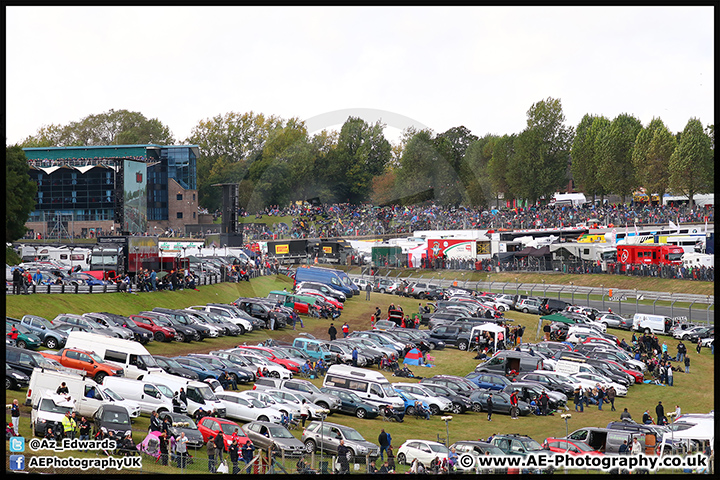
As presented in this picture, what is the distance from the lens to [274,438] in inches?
851

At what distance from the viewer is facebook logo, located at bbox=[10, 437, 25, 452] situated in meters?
18.1

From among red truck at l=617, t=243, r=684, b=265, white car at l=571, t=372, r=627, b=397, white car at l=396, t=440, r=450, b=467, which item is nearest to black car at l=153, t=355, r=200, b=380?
white car at l=396, t=440, r=450, b=467

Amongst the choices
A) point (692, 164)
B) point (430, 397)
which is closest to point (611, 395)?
point (430, 397)

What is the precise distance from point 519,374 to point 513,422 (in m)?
5.77

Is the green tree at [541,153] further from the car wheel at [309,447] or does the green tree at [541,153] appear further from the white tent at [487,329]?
→ the car wheel at [309,447]

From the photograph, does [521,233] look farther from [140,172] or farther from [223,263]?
[140,172]

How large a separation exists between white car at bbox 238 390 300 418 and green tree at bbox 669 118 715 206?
78.9 m

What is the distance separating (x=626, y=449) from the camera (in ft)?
73.5

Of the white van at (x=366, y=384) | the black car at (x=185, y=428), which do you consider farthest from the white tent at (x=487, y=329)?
the black car at (x=185, y=428)

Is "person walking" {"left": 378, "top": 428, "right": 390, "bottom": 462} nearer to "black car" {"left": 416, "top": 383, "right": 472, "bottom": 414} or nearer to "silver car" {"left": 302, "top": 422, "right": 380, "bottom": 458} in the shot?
"silver car" {"left": 302, "top": 422, "right": 380, "bottom": 458}

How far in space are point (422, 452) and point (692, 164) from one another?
8067cm

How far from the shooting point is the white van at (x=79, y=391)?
22406 millimetres

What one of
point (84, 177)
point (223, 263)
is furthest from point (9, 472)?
point (84, 177)

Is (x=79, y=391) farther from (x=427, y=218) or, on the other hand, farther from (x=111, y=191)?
(x=427, y=218)
